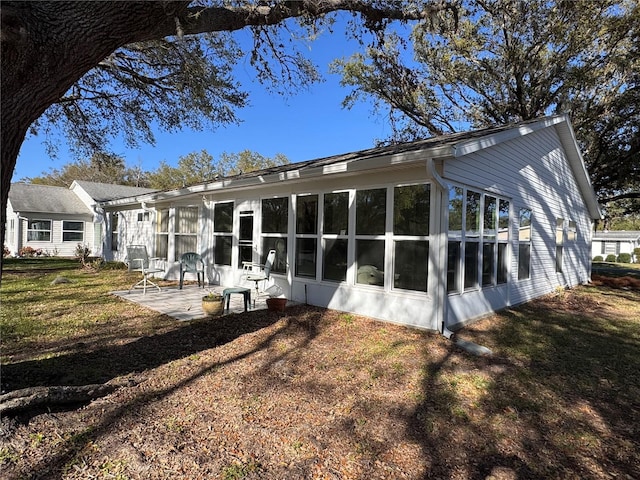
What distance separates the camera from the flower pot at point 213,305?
20.2 feet

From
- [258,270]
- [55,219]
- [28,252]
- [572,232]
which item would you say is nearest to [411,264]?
[258,270]

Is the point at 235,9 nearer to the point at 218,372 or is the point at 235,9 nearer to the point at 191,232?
the point at 218,372

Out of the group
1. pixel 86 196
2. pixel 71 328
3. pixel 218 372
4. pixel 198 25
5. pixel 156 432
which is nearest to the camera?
pixel 156 432

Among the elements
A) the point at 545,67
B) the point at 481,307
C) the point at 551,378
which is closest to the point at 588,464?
the point at 551,378

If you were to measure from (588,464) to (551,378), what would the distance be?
1756 mm

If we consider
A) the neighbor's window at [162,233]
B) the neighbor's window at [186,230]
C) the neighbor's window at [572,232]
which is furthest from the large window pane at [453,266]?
the neighbor's window at [162,233]

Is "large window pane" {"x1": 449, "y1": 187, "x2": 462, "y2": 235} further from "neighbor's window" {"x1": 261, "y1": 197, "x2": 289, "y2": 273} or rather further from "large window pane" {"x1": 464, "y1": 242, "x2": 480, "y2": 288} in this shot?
"neighbor's window" {"x1": 261, "y1": 197, "x2": 289, "y2": 273}

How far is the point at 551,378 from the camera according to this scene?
425 centimetres

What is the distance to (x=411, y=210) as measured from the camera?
19.5 feet

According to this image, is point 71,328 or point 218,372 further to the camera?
point 71,328

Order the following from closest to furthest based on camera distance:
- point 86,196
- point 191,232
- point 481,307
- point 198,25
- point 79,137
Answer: point 198,25
point 481,307
point 79,137
point 191,232
point 86,196

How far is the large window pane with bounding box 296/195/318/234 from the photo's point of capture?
7.41 m

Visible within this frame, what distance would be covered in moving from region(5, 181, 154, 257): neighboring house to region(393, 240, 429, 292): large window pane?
18.7 metres

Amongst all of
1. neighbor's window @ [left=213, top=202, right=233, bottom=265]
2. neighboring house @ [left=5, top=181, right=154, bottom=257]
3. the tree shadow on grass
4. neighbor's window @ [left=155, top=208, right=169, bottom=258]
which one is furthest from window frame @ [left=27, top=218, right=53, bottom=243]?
the tree shadow on grass
